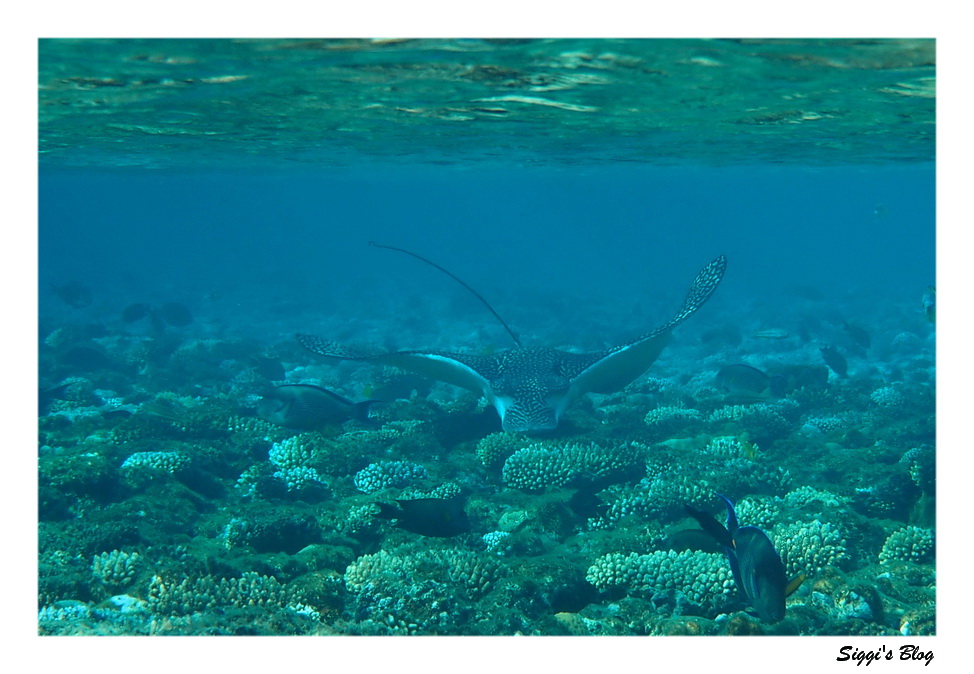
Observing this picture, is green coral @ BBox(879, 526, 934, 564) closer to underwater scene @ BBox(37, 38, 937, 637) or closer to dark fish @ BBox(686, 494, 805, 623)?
underwater scene @ BBox(37, 38, 937, 637)

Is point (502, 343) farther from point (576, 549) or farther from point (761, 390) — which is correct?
point (576, 549)

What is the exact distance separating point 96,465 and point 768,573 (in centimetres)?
859

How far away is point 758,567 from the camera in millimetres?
4305

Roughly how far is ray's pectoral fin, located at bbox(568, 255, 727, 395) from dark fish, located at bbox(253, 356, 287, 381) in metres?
9.32

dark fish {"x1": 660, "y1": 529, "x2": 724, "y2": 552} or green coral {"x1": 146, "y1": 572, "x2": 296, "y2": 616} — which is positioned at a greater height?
dark fish {"x1": 660, "y1": 529, "x2": 724, "y2": 552}

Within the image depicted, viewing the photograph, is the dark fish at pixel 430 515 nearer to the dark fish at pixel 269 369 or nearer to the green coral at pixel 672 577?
the green coral at pixel 672 577

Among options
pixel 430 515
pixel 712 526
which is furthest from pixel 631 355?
pixel 712 526

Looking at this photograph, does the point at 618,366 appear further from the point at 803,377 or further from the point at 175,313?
the point at 175,313

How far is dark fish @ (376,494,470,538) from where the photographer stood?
246 inches

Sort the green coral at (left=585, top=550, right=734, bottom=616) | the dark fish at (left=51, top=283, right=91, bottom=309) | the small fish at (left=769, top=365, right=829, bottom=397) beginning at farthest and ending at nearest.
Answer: the dark fish at (left=51, top=283, right=91, bottom=309), the small fish at (left=769, top=365, right=829, bottom=397), the green coral at (left=585, top=550, right=734, bottom=616)

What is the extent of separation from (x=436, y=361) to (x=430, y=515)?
4761mm

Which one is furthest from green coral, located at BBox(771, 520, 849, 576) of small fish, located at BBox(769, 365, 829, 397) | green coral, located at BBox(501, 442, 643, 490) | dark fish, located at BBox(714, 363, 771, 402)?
small fish, located at BBox(769, 365, 829, 397)

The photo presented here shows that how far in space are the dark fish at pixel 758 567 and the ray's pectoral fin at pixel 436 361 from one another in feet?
20.1

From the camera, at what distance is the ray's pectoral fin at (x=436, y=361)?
10.5 m
